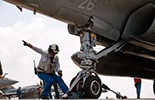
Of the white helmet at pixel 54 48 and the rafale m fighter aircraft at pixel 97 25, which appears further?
the white helmet at pixel 54 48

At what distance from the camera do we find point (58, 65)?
Answer: 6.23m

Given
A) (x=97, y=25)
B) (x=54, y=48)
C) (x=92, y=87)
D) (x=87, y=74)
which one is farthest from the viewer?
(x=54, y=48)

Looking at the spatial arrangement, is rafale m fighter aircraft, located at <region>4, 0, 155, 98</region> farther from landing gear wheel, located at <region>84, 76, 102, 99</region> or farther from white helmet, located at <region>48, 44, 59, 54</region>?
white helmet, located at <region>48, 44, 59, 54</region>

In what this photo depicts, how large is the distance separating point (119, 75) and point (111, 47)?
7.53 feet

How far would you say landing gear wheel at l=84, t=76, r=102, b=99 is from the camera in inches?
177

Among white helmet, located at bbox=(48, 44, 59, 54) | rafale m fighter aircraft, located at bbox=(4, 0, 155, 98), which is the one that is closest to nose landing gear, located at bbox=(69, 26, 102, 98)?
rafale m fighter aircraft, located at bbox=(4, 0, 155, 98)

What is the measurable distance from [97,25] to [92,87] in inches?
66.3

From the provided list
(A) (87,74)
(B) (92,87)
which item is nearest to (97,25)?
(A) (87,74)

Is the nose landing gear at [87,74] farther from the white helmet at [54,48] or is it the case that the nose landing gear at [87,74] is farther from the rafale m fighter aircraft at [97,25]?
the white helmet at [54,48]

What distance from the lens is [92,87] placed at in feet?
15.3

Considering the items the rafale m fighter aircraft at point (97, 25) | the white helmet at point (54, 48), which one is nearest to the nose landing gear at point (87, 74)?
the rafale m fighter aircraft at point (97, 25)

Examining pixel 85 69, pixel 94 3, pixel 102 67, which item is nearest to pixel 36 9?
pixel 94 3

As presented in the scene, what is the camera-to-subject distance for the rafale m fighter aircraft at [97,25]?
4816 mm

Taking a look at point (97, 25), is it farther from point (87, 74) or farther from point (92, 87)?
point (92, 87)
